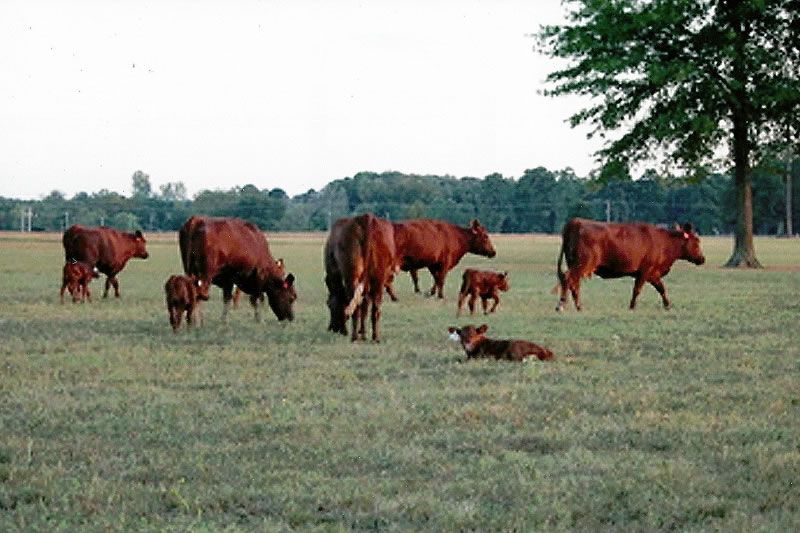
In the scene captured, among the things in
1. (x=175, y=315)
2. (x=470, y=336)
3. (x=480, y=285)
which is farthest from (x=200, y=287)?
(x=470, y=336)

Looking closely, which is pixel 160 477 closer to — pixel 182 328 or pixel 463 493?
pixel 463 493

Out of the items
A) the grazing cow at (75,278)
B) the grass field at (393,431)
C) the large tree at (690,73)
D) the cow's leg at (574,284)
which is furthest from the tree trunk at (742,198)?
the grass field at (393,431)

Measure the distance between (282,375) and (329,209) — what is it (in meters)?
124

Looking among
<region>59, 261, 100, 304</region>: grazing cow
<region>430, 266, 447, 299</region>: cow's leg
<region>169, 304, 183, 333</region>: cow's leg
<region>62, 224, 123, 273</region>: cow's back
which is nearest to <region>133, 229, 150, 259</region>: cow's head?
<region>62, 224, 123, 273</region>: cow's back

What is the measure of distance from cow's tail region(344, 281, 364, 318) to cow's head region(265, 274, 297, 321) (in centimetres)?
334

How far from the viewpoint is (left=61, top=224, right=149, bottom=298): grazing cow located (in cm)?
2333

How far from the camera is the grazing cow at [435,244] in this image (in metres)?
24.3

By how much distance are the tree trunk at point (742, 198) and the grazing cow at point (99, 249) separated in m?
23.7

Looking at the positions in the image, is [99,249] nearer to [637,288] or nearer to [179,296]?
[179,296]

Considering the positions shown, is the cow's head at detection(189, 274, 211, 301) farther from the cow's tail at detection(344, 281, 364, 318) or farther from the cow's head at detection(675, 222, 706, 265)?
the cow's head at detection(675, 222, 706, 265)

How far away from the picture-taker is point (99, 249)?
23469 mm

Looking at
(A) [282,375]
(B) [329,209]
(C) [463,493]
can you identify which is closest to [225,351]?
(A) [282,375]

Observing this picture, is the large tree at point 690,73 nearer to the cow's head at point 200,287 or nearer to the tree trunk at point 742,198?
the tree trunk at point 742,198

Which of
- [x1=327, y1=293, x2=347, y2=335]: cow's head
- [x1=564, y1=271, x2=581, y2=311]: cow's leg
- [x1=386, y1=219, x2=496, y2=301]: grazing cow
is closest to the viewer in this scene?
[x1=327, y1=293, x2=347, y2=335]: cow's head
